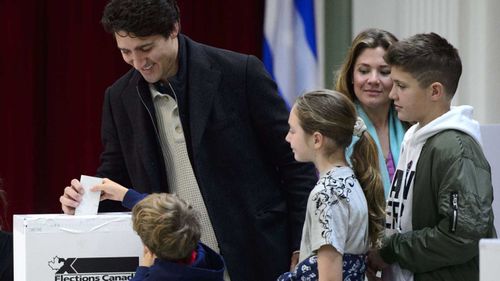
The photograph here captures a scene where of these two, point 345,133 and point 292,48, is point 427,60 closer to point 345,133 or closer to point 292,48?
point 345,133

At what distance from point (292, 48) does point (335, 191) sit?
2278 mm

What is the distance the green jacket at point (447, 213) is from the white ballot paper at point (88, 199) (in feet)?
2.64

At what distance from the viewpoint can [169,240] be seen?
2.75 m

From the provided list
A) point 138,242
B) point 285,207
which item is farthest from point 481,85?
point 138,242

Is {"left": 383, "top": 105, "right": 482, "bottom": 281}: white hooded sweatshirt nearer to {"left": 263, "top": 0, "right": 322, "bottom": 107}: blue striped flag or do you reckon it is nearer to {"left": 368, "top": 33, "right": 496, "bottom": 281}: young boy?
{"left": 368, "top": 33, "right": 496, "bottom": 281}: young boy

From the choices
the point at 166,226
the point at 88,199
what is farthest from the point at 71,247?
the point at 166,226

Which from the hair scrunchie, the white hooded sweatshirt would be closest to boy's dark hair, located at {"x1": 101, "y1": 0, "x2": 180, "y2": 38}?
the hair scrunchie

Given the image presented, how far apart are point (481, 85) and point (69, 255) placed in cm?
256

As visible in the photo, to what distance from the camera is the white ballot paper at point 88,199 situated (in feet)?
9.36

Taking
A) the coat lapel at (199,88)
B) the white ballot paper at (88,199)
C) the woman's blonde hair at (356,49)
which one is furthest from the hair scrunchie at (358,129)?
the white ballot paper at (88,199)

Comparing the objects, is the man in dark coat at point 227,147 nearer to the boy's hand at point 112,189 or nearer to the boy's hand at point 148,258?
the boy's hand at point 112,189

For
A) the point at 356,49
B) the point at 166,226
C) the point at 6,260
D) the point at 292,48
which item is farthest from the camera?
the point at 292,48

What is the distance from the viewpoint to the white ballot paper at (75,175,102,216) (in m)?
2.85

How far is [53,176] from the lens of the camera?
4801 mm
